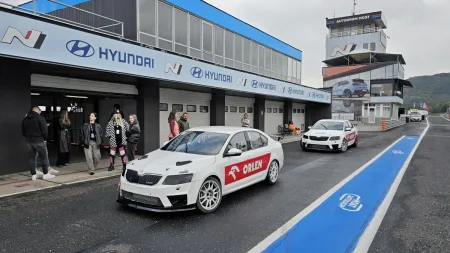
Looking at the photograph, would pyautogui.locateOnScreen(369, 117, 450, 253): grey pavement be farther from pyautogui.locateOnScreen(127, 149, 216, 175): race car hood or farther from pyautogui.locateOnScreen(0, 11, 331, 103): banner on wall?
pyautogui.locateOnScreen(0, 11, 331, 103): banner on wall

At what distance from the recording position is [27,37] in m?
6.87

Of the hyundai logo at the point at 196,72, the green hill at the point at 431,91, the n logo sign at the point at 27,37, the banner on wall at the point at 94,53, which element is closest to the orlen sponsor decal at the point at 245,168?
the banner on wall at the point at 94,53

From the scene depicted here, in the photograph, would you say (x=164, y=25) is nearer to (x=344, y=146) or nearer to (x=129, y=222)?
(x=344, y=146)

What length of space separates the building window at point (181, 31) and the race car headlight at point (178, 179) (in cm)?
1039

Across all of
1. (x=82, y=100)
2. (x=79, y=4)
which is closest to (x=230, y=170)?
(x=82, y=100)

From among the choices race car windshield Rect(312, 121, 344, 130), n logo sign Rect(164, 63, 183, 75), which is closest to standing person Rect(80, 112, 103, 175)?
n logo sign Rect(164, 63, 183, 75)

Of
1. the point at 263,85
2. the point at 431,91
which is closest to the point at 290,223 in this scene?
the point at 263,85

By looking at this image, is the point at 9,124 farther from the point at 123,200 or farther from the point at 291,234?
the point at 291,234

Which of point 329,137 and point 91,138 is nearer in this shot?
point 91,138

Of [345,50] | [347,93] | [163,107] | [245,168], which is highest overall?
[345,50]

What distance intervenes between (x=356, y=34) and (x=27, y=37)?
63.7 meters

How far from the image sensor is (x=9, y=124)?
7887 mm

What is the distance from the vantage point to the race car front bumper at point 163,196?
187 inches

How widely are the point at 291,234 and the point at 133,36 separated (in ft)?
34.6
